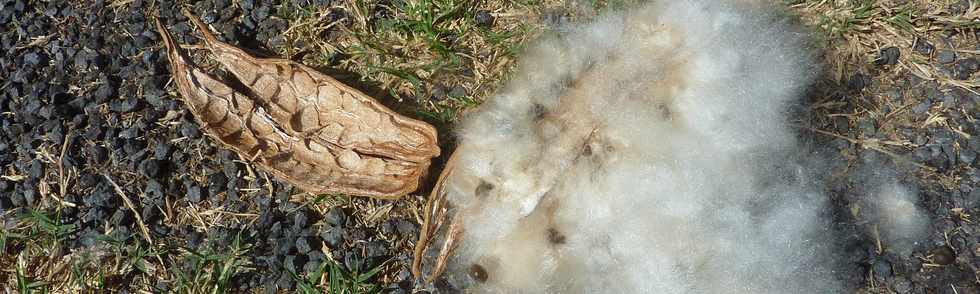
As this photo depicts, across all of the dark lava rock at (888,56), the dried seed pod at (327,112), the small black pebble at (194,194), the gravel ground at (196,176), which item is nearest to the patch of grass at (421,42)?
the gravel ground at (196,176)

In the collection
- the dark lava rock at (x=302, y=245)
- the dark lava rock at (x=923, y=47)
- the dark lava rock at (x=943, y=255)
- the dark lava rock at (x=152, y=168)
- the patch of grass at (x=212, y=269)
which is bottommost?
the patch of grass at (x=212, y=269)

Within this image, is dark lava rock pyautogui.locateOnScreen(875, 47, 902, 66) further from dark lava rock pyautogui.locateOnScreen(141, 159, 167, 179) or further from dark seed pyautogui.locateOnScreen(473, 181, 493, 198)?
dark lava rock pyautogui.locateOnScreen(141, 159, 167, 179)

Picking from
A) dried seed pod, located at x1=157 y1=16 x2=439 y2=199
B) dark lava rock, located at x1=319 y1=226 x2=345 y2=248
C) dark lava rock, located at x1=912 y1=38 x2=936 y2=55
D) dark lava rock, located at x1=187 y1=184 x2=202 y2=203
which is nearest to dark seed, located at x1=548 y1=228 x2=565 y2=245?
dried seed pod, located at x1=157 y1=16 x2=439 y2=199

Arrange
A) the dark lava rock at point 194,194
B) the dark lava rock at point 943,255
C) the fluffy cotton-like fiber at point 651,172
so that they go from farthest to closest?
the dark lava rock at point 194,194, the dark lava rock at point 943,255, the fluffy cotton-like fiber at point 651,172

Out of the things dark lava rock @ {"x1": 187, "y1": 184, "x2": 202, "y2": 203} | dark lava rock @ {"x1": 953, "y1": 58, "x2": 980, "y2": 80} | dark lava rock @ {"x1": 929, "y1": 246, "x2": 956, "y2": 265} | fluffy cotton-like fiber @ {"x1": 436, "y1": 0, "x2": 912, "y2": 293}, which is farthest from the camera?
dark lava rock @ {"x1": 953, "y1": 58, "x2": 980, "y2": 80}

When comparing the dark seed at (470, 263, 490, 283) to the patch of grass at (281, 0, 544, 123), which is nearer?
the dark seed at (470, 263, 490, 283)

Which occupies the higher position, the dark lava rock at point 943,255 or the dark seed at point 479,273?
the dark lava rock at point 943,255

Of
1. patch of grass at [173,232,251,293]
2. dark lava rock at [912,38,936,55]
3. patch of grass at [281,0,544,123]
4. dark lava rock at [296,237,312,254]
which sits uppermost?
dark lava rock at [912,38,936,55]

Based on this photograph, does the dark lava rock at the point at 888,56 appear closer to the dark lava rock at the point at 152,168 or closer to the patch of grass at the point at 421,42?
the patch of grass at the point at 421,42
